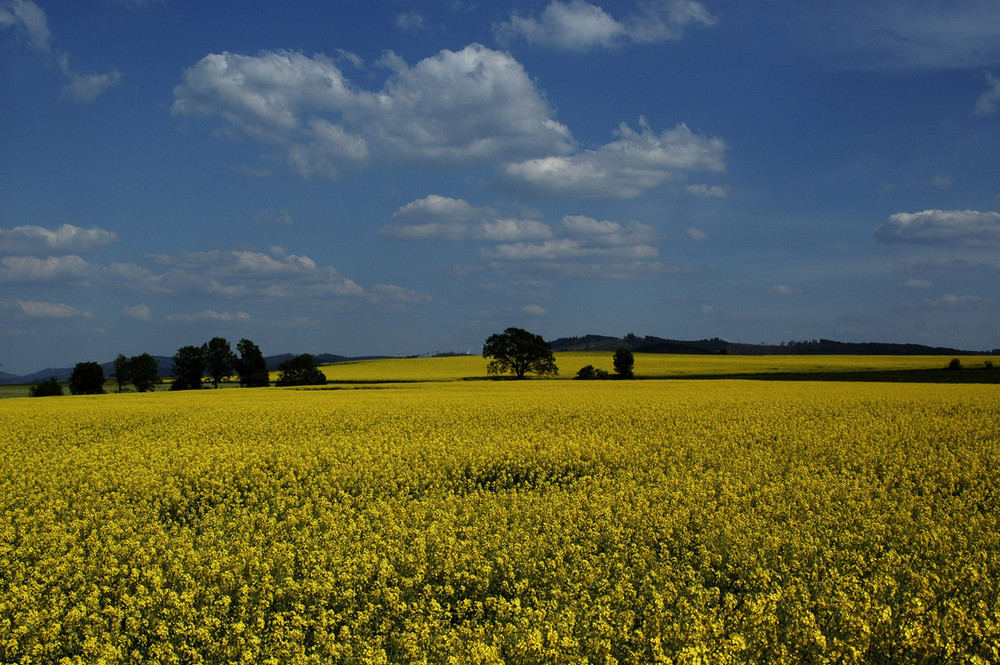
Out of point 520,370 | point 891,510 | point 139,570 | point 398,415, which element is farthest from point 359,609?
point 520,370

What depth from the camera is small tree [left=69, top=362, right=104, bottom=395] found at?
219ft

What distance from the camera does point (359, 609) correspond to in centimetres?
536

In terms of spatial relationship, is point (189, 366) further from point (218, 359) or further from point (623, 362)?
point (623, 362)

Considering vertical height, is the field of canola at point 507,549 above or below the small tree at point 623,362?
below

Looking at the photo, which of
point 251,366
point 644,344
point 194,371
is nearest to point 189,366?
point 194,371

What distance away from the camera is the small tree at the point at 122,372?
71.6 m

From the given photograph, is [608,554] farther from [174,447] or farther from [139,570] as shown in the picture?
[174,447]

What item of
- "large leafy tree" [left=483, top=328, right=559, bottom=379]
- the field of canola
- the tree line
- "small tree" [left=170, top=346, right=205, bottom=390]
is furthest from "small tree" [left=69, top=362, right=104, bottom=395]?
the field of canola

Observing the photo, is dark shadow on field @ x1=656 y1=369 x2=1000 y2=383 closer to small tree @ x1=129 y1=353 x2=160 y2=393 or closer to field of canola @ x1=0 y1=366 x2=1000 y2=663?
field of canola @ x1=0 y1=366 x2=1000 y2=663

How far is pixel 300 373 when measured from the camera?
59156 millimetres

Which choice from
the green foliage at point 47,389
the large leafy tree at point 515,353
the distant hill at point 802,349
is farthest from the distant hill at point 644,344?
the green foliage at point 47,389

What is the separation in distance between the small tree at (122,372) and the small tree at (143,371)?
2.29ft

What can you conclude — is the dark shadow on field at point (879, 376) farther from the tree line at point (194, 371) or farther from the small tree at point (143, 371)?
the small tree at point (143, 371)

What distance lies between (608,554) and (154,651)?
4.09 meters
